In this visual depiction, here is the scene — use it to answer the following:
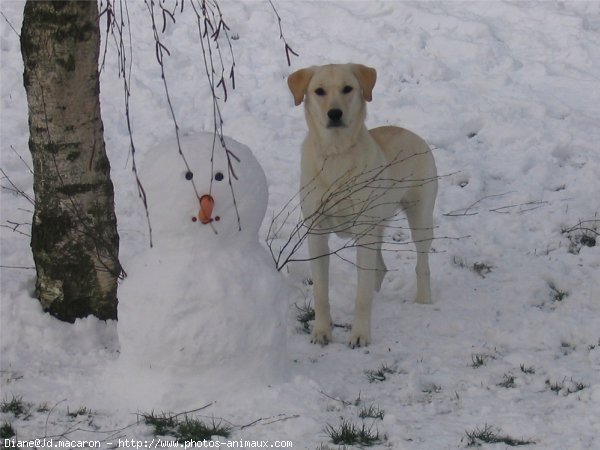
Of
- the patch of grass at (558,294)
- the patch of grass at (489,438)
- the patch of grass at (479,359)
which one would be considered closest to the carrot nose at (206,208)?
the patch of grass at (489,438)

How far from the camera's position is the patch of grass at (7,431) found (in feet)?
11.2

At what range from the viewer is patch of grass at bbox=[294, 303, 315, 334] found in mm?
5051

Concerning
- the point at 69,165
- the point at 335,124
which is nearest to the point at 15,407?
the point at 69,165

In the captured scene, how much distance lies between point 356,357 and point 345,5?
21.3 feet

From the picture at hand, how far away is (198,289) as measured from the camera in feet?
12.0

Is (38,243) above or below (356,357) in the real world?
above

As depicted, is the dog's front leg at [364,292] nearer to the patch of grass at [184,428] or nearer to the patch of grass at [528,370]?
the patch of grass at [528,370]

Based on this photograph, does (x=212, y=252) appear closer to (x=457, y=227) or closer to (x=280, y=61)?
(x=457, y=227)

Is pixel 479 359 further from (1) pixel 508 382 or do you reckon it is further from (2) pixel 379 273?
(2) pixel 379 273

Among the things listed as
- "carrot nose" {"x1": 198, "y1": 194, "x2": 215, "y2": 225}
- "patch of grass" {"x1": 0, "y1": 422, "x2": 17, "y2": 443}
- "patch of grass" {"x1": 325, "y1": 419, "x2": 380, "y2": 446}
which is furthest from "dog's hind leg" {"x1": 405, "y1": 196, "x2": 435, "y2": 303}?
"patch of grass" {"x1": 0, "y1": 422, "x2": 17, "y2": 443}

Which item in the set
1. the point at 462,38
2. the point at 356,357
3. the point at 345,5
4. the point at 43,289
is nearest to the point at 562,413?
the point at 356,357

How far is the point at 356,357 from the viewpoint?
14.9 feet

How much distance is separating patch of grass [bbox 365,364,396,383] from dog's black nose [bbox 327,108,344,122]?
1.37 meters

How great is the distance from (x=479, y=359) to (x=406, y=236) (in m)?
1.99
